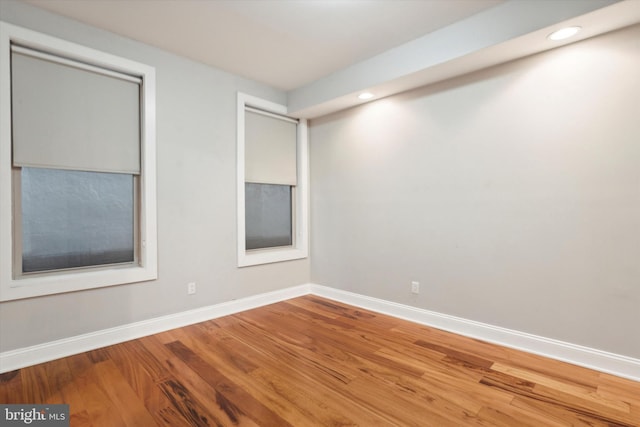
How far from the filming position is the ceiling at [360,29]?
2242mm

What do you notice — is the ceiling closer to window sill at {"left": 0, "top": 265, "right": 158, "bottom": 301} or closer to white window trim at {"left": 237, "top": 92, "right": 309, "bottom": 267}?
white window trim at {"left": 237, "top": 92, "right": 309, "bottom": 267}

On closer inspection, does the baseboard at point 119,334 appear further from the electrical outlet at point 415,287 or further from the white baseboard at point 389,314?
the electrical outlet at point 415,287

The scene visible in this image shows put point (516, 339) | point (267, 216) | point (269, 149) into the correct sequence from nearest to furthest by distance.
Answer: point (516, 339), point (269, 149), point (267, 216)

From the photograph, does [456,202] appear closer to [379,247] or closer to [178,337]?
[379,247]

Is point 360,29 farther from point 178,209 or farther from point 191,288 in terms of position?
point 191,288

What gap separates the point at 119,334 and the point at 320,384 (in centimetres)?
188

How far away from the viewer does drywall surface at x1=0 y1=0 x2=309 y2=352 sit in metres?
2.43

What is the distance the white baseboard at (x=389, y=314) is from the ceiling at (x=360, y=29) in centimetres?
232

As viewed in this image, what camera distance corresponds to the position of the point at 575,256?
240 centimetres

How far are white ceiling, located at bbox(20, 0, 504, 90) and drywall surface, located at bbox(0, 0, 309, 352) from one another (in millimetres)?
154

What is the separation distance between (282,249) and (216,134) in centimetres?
173

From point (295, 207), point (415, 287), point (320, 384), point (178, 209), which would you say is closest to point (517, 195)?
point (415, 287)

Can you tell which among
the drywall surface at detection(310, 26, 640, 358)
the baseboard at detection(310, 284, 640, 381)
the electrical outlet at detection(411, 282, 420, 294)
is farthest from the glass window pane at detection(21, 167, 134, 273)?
the electrical outlet at detection(411, 282, 420, 294)
